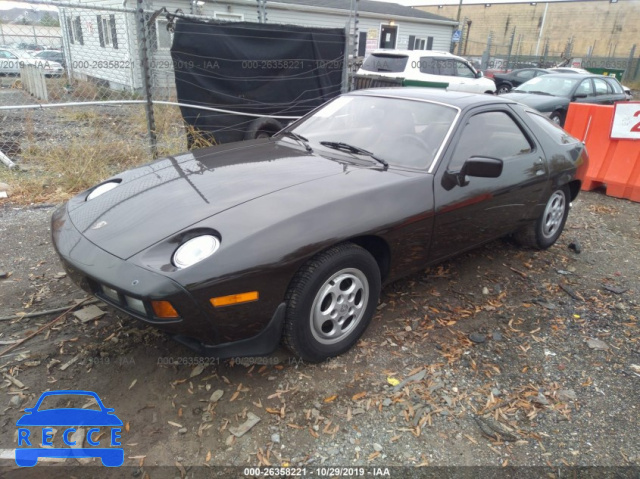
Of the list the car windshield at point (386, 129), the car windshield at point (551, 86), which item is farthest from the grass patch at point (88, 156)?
the car windshield at point (551, 86)

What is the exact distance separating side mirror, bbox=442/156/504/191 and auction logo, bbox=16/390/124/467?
8.09ft

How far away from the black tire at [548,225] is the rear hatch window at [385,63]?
8395 mm

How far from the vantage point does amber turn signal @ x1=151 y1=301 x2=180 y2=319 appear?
2.15 m

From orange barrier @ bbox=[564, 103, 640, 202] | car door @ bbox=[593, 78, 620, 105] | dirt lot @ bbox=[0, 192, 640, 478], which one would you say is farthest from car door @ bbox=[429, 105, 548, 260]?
car door @ bbox=[593, 78, 620, 105]

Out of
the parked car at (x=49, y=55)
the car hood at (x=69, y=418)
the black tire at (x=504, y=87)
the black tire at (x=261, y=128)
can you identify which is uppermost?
the parked car at (x=49, y=55)

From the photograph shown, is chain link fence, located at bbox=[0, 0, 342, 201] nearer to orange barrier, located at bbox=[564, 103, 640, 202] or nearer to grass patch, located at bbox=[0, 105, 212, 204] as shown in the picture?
grass patch, located at bbox=[0, 105, 212, 204]

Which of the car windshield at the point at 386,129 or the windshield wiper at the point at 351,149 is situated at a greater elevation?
the car windshield at the point at 386,129

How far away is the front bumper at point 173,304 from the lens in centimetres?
214

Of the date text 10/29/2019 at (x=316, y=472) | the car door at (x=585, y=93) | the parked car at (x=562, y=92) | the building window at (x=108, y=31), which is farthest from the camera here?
the building window at (x=108, y=31)

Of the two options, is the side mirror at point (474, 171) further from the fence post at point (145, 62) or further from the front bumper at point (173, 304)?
the fence post at point (145, 62)

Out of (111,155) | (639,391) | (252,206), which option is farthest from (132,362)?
(111,155)

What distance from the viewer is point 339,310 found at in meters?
2.72

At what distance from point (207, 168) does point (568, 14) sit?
55.0 m

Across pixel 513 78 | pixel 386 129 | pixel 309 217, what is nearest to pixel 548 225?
pixel 386 129
